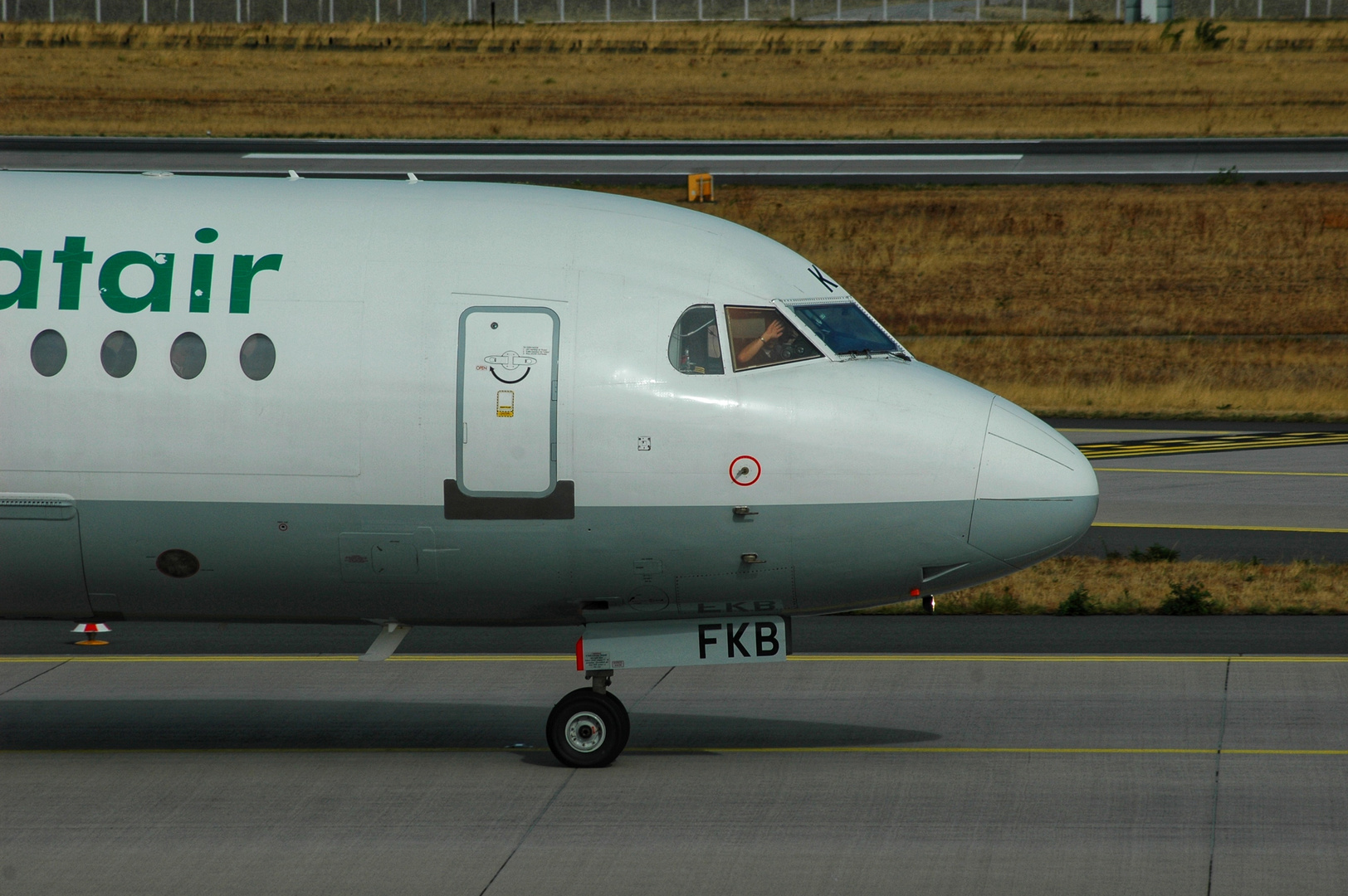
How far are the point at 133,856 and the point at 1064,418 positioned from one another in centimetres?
2611

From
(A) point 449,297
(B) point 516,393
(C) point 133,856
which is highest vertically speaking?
(A) point 449,297

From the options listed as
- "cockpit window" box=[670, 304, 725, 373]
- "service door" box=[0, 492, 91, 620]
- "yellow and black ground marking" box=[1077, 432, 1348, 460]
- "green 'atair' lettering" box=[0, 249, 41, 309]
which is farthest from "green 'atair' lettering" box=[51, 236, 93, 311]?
"yellow and black ground marking" box=[1077, 432, 1348, 460]

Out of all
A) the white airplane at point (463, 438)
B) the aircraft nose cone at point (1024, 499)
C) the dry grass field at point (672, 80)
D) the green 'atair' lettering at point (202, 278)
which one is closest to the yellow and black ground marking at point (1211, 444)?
the aircraft nose cone at point (1024, 499)

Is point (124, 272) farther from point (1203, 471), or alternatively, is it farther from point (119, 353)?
point (1203, 471)

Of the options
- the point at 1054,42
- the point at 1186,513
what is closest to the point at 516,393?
the point at 1186,513

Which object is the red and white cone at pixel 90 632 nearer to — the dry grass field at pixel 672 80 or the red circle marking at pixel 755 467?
the red circle marking at pixel 755 467

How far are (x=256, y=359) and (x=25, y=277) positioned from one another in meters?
1.94

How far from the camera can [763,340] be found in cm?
1136

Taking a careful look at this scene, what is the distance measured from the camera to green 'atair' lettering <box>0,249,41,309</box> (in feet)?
36.9

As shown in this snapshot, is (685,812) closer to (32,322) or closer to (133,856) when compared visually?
(133,856)

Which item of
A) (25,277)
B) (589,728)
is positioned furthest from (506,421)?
(25,277)

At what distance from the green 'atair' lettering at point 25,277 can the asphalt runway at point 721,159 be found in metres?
35.3

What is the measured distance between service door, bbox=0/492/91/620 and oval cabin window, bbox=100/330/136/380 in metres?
1.04

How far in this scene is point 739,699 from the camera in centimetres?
1452
